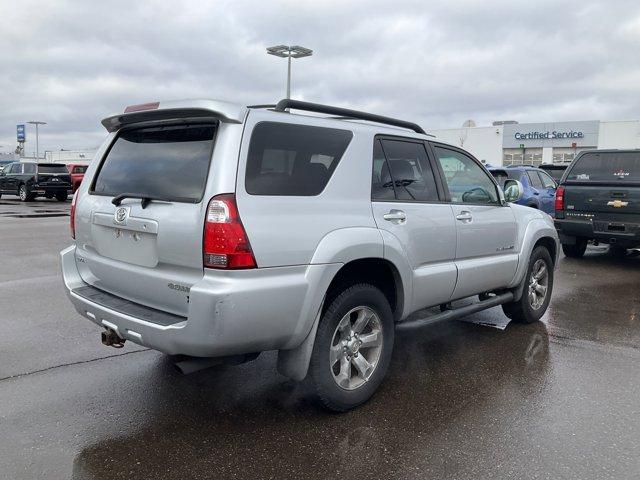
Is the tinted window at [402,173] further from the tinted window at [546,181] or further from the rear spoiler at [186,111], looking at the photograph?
the tinted window at [546,181]

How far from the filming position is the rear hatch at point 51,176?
78.2 feet

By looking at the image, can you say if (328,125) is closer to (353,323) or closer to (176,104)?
(176,104)

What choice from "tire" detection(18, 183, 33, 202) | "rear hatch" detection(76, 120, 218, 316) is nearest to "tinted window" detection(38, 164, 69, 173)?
"tire" detection(18, 183, 33, 202)

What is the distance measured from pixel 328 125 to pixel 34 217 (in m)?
15.9

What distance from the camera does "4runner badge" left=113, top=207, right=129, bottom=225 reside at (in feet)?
10.7

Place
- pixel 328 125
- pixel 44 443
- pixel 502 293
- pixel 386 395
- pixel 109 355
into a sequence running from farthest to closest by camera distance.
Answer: pixel 502 293, pixel 109 355, pixel 386 395, pixel 328 125, pixel 44 443

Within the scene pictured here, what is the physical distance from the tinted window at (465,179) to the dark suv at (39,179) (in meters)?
23.1

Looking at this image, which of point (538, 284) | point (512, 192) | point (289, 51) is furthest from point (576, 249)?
point (289, 51)

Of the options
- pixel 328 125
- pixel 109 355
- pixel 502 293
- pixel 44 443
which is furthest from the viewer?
pixel 502 293

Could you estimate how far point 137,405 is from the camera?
3561mm

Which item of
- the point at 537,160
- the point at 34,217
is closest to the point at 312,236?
the point at 34,217

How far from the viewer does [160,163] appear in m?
3.28

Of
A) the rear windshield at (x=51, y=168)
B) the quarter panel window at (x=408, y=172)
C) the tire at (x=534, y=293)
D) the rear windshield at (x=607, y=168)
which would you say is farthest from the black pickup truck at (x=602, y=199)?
the rear windshield at (x=51, y=168)

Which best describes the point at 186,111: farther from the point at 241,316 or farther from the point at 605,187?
the point at 605,187
